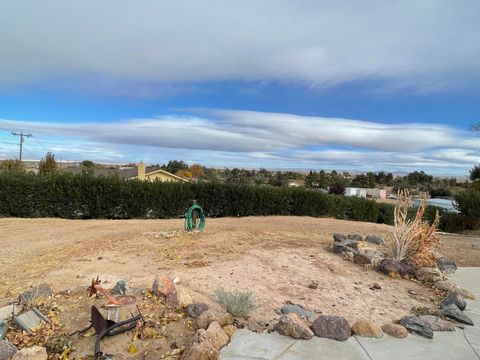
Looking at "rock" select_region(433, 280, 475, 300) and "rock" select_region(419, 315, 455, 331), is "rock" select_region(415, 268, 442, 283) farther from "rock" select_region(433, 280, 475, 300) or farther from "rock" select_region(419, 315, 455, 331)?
"rock" select_region(419, 315, 455, 331)

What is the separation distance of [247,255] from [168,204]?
837 cm

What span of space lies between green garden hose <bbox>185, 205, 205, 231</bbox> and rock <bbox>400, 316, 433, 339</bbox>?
4.94m

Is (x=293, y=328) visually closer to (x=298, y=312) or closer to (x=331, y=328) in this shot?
(x=331, y=328)

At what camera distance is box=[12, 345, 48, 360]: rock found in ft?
8.96

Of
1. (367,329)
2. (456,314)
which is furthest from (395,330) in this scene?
(456,314)

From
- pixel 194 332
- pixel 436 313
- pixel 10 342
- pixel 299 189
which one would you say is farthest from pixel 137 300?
pixel 299 189

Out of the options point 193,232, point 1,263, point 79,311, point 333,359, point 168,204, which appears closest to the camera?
point 333,359

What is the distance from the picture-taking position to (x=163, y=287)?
12.7ft

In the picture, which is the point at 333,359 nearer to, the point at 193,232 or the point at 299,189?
the point at 193,232

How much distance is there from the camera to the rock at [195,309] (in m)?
3.47

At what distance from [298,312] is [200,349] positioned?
49.4 inches

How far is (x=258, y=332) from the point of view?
3320 millimetres

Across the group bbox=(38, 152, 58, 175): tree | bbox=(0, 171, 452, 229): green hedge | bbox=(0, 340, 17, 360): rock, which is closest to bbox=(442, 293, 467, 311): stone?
bbox=(0, 340, 17, 360): rock

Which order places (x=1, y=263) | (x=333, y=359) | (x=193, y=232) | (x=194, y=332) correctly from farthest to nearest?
1. (x=193, y=232)
2. (x=1, y=263)
3. (x=194, y=332)
4. (x=333, y=359)
